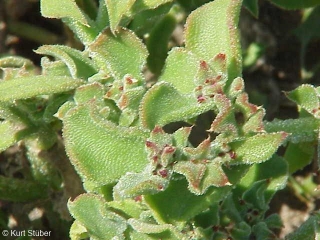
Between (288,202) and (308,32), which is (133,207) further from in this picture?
(308,32)

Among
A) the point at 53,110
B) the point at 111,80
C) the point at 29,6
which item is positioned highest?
the point at 111,80

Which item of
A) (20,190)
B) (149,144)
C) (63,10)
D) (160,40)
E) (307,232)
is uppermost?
(63,10)

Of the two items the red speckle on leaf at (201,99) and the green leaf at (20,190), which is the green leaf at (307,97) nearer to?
the red speckle on leaf at (201,99)

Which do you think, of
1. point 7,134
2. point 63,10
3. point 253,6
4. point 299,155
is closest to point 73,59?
point 63,10

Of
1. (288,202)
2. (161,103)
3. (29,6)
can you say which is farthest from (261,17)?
(161,103)

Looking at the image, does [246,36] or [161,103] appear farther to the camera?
[246,36]

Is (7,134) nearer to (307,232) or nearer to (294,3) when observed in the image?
(307,232)
